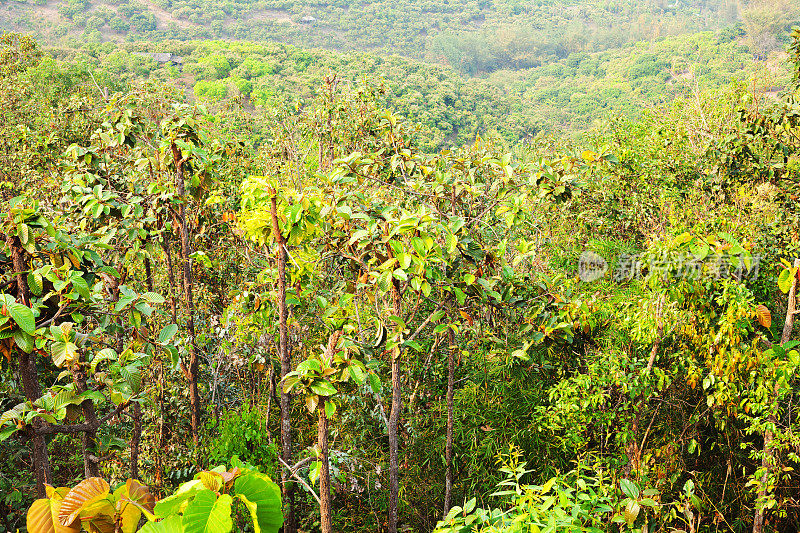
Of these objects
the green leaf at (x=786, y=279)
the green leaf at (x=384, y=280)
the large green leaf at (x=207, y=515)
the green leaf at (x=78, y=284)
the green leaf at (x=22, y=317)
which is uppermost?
the green leaf at (x=78, y=284)

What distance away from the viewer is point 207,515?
934mm

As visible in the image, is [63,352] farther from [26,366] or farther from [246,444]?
[246,444]

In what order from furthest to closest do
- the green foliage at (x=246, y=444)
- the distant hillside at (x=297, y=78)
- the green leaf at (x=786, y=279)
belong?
1. the distant hillside at (x=297, y=78)
2. the green foliage at (x=246, y=444)
3. the green leaf at (x=786, y=279)

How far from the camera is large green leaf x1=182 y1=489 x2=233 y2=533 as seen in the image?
3.01 feet

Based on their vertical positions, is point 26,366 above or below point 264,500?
below

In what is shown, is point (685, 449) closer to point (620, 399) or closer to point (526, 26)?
point (620, 399)

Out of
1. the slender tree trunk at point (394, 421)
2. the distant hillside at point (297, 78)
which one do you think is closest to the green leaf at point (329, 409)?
the slender tree trunk at point (394, 421)

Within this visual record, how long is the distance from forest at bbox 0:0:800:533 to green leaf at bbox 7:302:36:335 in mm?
12

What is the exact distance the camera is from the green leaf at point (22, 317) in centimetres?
157

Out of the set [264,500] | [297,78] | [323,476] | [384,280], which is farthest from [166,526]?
[297,78]

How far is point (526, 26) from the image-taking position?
208 ft

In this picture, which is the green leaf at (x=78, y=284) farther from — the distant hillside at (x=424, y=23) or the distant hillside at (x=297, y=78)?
the distant hillside at (x=424, y=23)

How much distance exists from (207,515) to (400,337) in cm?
162

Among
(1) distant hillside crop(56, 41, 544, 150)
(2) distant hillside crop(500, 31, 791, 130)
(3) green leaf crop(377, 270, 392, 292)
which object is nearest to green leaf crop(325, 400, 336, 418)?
(3) green leaf crop(377, 270, 392, 292)
